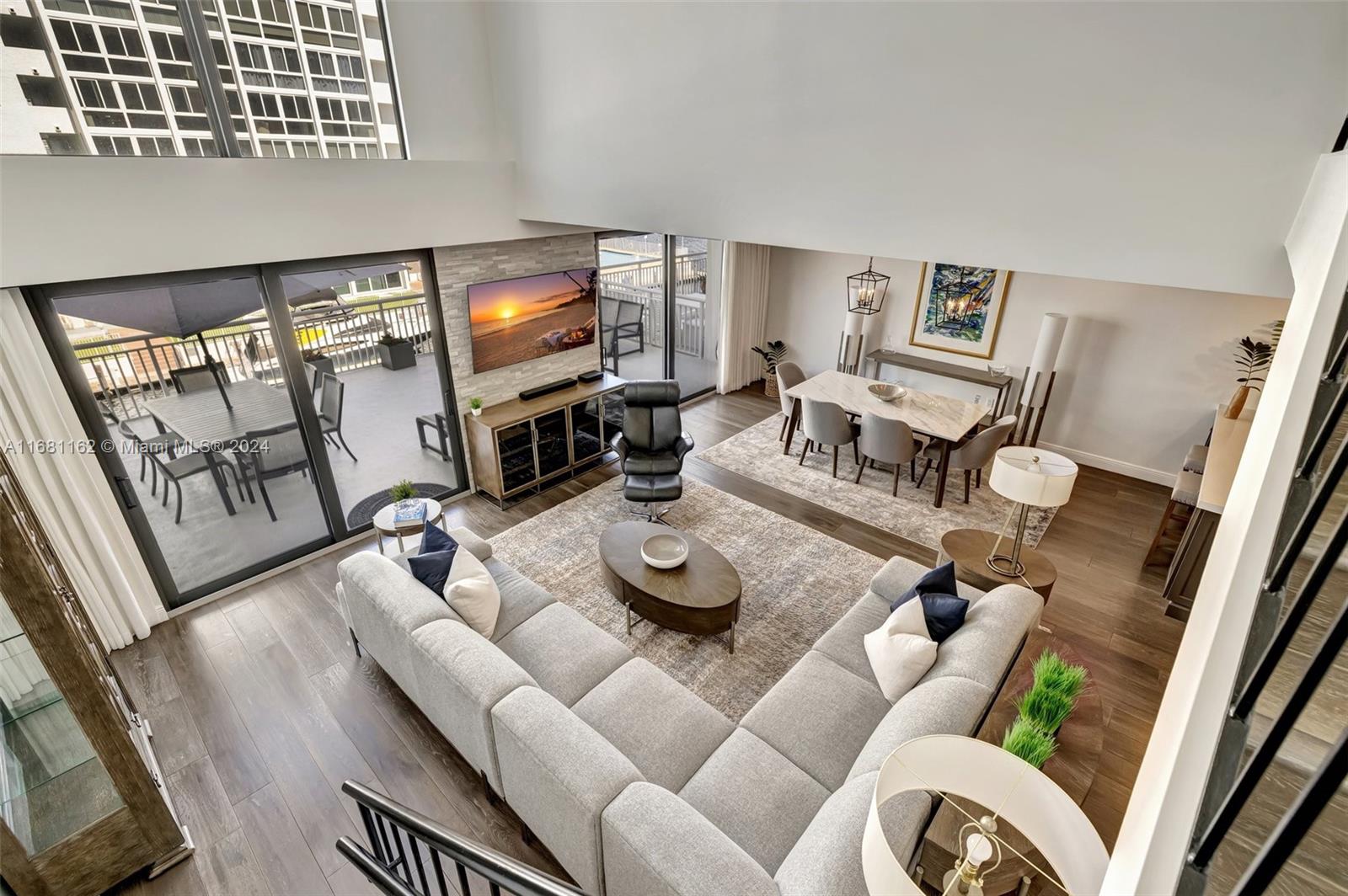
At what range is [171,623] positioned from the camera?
4.01 m

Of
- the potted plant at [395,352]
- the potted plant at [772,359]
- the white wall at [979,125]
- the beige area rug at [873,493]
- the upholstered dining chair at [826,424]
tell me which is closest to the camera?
the white wall at [979,125]

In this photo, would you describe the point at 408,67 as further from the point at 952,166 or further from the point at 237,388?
the point at 952,166

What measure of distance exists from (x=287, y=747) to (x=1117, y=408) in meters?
7.29

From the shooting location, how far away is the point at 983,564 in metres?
3.68

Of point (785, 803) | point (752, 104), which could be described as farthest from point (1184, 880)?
point (752, 104)

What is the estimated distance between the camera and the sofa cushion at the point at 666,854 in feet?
6.11

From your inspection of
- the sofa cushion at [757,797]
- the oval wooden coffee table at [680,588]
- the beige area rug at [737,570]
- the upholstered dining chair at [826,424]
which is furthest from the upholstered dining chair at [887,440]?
the sofa cushion at [757,797]

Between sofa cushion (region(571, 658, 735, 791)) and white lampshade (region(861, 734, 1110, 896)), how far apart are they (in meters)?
1.39

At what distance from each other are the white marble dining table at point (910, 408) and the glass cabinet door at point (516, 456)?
2672mm

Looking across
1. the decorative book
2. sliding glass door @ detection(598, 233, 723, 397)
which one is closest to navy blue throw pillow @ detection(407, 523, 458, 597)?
the decorative book

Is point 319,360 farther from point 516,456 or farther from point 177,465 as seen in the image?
point 516,456

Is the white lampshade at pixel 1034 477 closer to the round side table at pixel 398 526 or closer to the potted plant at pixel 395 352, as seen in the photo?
the round side table at pixel 398 526

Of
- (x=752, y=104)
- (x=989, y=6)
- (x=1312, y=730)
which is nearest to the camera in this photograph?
(x=1312, y=730)

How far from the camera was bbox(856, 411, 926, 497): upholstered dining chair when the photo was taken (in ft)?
17.4
